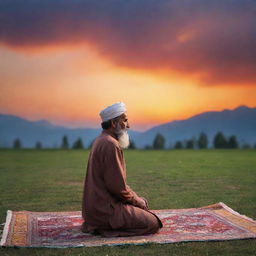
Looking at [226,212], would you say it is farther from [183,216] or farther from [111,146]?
[111,146]

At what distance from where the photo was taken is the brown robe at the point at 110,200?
7.13 meters

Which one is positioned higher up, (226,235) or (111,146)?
(111,146)

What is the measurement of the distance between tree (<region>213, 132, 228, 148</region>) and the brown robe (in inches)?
1535

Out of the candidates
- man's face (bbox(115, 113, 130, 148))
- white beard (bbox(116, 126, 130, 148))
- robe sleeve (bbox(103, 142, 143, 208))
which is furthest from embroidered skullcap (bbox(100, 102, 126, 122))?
robe sleeve (bbox(103, 142, 143, 208))

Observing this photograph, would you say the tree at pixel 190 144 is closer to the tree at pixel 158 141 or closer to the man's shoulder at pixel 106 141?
the tree at pixel 158 141

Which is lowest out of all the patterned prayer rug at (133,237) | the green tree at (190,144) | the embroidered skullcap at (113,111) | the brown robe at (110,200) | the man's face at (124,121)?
the patterned prayer rug at (133,237)

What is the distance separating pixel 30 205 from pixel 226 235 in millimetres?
4950

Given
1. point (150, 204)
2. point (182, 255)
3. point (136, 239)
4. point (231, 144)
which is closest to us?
point (182, 255)

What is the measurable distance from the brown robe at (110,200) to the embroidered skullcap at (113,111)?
289 mm

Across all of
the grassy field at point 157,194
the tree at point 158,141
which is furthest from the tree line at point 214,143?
the grassy field at point 157,194

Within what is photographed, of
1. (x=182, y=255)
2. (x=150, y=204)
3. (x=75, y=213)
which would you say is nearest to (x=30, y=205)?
(x=75, y=213)

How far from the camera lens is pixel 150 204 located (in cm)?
1042

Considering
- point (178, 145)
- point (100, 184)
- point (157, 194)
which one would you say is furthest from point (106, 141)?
point (178, 145)

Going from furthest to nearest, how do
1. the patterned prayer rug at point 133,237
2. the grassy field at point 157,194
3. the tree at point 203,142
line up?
the tree at point 203,142 → the patterned prayer rug at point 133,237 → the grassy field at point 157,194
